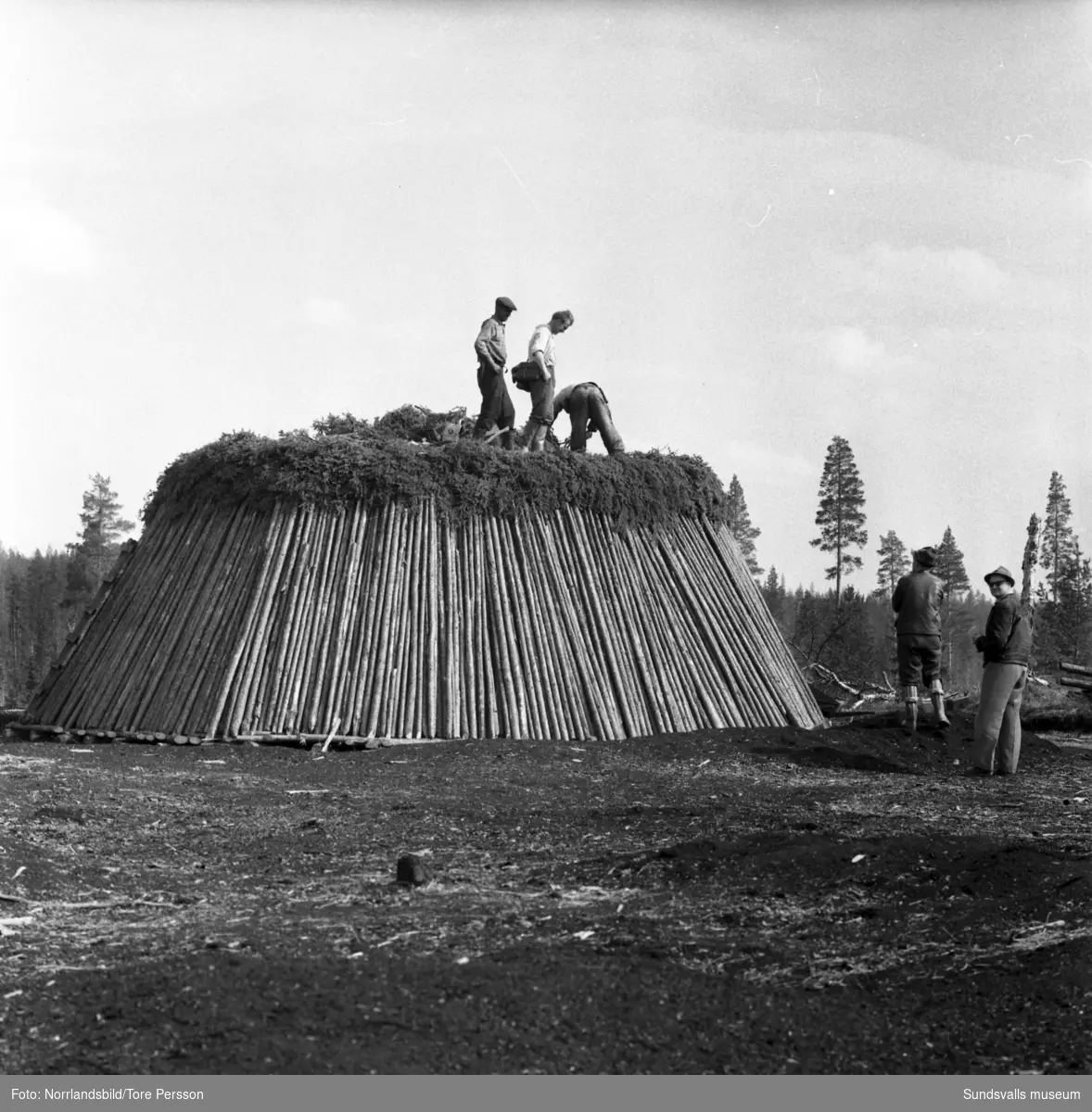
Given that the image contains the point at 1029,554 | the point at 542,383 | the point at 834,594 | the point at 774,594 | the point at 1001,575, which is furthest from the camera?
the point at 774,594

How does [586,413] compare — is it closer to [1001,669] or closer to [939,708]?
[939,708]

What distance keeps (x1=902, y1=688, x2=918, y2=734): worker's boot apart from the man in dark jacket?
68.6 inches

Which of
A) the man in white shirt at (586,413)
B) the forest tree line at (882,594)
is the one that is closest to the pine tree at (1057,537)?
the forest tree line at (882,594)

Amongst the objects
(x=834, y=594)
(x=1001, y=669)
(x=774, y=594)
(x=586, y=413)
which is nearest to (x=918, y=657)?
(x=1001, y=669)

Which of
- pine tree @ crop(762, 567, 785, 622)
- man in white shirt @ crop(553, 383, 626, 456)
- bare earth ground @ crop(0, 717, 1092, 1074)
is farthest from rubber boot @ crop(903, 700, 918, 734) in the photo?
pine tree @ crop(762, 567, 785, 622)

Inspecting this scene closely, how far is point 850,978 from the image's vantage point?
14.9 feet

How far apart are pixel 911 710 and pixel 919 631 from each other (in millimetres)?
750

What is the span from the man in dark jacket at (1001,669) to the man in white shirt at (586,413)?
203 inches

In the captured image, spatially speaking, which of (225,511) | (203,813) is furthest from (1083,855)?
(225,511)

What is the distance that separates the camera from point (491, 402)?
14.3m

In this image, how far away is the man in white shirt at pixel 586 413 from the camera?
1441 centimetres

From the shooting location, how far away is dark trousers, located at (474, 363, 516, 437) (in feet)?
46.5

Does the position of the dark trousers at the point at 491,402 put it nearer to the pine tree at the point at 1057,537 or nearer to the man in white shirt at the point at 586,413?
the man in white shirt at the point at 586,413
